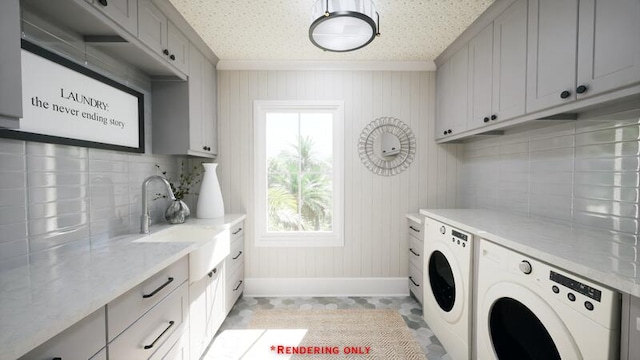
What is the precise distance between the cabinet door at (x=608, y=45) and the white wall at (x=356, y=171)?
147cm

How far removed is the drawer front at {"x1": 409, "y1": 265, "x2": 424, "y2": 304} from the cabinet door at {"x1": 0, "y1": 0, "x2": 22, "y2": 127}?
2.69m

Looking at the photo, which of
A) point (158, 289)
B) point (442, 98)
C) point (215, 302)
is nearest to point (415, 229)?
point (442, 98)

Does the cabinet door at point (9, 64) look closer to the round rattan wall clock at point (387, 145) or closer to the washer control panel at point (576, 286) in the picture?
the washer control panel at point (576, 286)

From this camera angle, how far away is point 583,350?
85 centimetres

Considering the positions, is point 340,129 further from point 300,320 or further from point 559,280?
point 559,280

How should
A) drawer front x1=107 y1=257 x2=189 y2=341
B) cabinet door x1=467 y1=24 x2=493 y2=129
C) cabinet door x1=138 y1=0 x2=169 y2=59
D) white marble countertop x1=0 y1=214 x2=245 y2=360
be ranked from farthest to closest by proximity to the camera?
1. cabinet door x1=467 y1=24 x2=493 y2=129
2. cabinet door x1=138 y1=0 x2=169 y2=59
3. drawer front x1=107 y1=257 x2=189 y2=341
4. white marble countertop x1=0 y1=214 x2=245 y2=360

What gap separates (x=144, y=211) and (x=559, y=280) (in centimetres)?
226

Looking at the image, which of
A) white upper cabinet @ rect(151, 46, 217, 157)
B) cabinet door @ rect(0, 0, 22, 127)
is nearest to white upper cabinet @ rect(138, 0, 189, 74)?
white upper cabinet @ rect(151, 46, 217, 157)

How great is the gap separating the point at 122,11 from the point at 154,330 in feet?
5.16

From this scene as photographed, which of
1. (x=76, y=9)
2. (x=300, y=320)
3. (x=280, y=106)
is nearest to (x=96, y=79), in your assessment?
(x=76, y=9)

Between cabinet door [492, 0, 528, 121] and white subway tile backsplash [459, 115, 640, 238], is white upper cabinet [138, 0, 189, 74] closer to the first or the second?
cabinet door [492, 0, 528, 121]

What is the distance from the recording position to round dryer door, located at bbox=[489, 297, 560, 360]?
3.33ft

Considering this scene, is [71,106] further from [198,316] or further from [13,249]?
[198,316]

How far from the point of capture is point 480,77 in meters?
1.92
